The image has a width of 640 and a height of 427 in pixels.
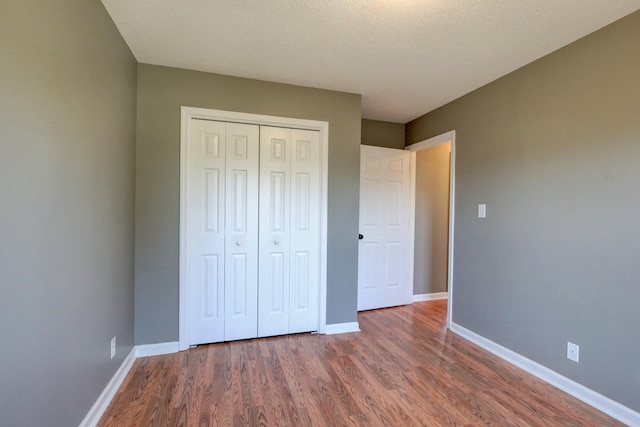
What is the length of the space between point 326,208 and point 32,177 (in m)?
2.06

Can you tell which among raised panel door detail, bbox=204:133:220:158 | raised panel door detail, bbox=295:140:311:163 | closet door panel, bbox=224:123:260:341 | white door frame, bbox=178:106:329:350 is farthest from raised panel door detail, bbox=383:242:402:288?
raised panel door detail, bbox=204:133:220:158

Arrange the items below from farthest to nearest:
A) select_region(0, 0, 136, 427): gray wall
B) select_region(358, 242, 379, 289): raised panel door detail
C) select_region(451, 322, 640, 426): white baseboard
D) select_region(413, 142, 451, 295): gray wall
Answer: select_region(413, 142, 451, 295): gray wall → select_region(358, 242, 379, 289): raised panel door detail → select_region(451, 322, 640, 426): white baseboard → select_region(0, 0, 136, 427): gray wall

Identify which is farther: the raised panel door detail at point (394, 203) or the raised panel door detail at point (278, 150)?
the raised panel door detail at point (394, 203)

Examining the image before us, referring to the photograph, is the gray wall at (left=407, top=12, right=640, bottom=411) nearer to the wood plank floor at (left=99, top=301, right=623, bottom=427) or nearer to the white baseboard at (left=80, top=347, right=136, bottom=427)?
the wood plank floor at (left=99, top=301, right=623, bottom=427)

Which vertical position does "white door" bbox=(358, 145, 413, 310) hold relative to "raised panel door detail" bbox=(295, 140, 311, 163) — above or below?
below

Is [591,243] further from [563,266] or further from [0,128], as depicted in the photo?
[0,128]

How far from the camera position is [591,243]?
1.85 m

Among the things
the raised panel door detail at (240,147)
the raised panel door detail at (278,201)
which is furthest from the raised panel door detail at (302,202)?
the raised panel door detail at (240,147)

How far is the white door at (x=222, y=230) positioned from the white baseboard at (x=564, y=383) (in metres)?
2.10

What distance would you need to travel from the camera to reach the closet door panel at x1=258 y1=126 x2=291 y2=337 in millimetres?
2650

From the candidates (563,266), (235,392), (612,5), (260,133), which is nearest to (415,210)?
(563,266)

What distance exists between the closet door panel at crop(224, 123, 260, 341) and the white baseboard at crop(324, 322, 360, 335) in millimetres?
715

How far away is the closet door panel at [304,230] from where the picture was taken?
9.00 feet

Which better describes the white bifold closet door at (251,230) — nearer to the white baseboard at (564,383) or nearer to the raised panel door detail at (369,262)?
the raised panel door detail at (369,262)
